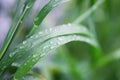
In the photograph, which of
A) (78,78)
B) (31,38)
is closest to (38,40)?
(31,38)

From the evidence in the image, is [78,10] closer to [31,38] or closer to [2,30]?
[2,30]

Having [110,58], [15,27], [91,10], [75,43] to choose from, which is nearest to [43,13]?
[15,27]

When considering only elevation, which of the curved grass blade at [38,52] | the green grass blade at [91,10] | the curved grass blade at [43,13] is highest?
the green grass blade at [91,10]

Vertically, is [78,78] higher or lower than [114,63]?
lower

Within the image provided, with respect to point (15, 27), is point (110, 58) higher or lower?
higher

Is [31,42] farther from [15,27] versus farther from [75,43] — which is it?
[75,43]

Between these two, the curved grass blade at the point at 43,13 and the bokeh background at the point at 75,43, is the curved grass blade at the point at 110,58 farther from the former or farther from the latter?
A: the curved grass blade at the point at 43,13

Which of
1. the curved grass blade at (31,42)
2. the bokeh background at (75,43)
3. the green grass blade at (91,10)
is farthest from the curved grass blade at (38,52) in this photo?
the bokeh background at (75,43)

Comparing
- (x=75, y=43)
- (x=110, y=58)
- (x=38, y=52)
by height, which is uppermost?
(x=75, y=43)
